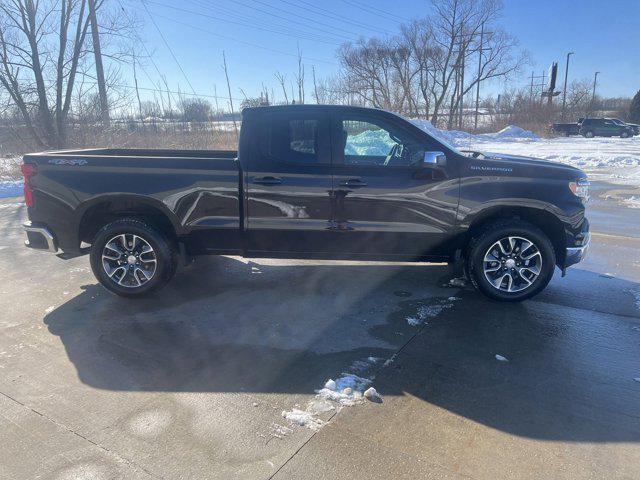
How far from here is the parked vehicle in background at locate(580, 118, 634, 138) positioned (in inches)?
1547

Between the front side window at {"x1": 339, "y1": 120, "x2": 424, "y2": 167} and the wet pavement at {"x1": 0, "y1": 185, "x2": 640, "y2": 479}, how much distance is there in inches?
56.4

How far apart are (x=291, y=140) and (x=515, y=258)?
2.61 meters

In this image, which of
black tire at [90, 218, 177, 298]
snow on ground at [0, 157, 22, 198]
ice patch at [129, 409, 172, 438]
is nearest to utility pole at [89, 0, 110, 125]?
snow on ground at [0, 157, 22, 198]

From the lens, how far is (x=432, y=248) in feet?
15.7

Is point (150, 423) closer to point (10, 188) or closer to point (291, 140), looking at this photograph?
point (291, 140)

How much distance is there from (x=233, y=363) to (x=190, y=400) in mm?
538

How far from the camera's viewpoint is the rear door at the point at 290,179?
4652 millimetres

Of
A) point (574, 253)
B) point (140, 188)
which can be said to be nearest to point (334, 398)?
point (140, 188)

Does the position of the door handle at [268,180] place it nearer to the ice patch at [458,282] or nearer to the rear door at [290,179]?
the rear door at [290,179]

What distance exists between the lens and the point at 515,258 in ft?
15.4

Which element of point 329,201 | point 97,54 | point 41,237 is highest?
point 97,54

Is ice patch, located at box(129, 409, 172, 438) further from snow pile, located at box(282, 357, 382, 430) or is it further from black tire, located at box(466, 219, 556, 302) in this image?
black tire, located at box(466, 219, 556, 302)

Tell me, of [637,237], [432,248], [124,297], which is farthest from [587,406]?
[637,237]

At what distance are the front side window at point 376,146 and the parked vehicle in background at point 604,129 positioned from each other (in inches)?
1689
